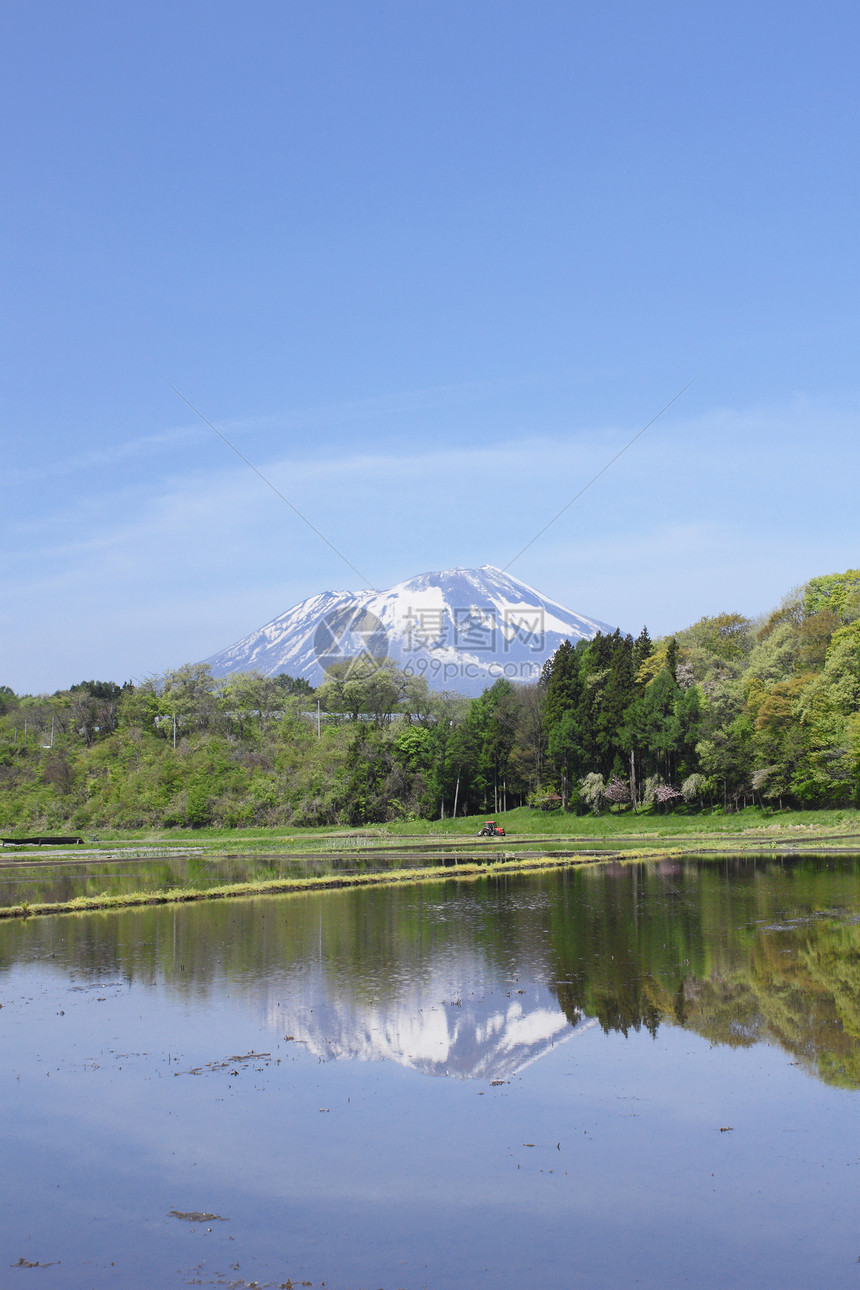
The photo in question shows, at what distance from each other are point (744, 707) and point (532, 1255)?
61.6 meters

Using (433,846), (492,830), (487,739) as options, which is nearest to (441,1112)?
(433,846)

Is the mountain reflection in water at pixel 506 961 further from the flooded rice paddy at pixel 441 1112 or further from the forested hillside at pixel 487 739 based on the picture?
the forested hillside at pixel 487 739

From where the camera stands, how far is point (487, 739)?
80500 millimetres

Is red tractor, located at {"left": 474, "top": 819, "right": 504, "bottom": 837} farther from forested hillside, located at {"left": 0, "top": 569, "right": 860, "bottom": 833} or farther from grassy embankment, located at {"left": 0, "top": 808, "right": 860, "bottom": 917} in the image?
forested hillside, located at {"left": 0, "top": 569, "right": 860, "bottom": 833}

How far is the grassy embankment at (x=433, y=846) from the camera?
39344 mm

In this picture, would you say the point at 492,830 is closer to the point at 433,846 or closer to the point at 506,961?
the point at 433,846

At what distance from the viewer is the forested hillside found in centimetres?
6159

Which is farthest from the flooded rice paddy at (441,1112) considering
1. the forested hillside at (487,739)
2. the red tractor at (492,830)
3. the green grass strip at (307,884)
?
the red tractor at (492,830)

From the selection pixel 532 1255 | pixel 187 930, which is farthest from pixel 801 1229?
pixel 187 930

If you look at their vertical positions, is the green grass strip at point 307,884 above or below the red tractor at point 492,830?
above

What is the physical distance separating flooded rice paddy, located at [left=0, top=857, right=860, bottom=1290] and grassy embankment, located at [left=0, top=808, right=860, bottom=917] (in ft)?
49.2

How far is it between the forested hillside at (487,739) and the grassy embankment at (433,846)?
2.50m

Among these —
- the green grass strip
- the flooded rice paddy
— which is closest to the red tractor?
the green grass strip

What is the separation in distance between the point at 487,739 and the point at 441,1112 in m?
68.4
